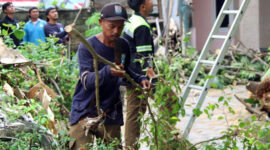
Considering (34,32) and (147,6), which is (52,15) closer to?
(34,32)

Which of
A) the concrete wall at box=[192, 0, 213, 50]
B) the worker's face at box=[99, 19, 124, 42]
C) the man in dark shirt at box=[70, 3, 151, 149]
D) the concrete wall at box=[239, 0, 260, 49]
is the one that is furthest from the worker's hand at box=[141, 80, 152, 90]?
the concrete wall at box=[192, 0, 213, 50]

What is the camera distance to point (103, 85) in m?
4.30

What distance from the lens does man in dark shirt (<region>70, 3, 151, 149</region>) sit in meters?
4.00

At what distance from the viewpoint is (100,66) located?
4230mm

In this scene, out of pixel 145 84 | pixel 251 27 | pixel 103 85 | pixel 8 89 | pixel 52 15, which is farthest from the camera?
pixel 251 27

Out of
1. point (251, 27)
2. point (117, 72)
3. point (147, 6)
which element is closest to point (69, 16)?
point (251, 27)

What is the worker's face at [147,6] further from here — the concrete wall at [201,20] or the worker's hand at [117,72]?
the concrete wall at [201,20]

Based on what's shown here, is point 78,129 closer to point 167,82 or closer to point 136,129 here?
point 167,82

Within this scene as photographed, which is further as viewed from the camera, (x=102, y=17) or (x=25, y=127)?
(x=25, y=127)

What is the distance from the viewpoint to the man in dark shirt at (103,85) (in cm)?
400

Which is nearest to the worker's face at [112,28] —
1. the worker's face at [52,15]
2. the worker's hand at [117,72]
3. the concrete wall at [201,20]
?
the worker's hand at [117,72]

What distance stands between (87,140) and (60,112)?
2109 millimetres

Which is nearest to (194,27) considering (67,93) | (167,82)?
(67,93)

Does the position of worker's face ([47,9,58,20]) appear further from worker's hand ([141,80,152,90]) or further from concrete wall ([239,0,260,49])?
worker's hand ([141,80,152,90])
